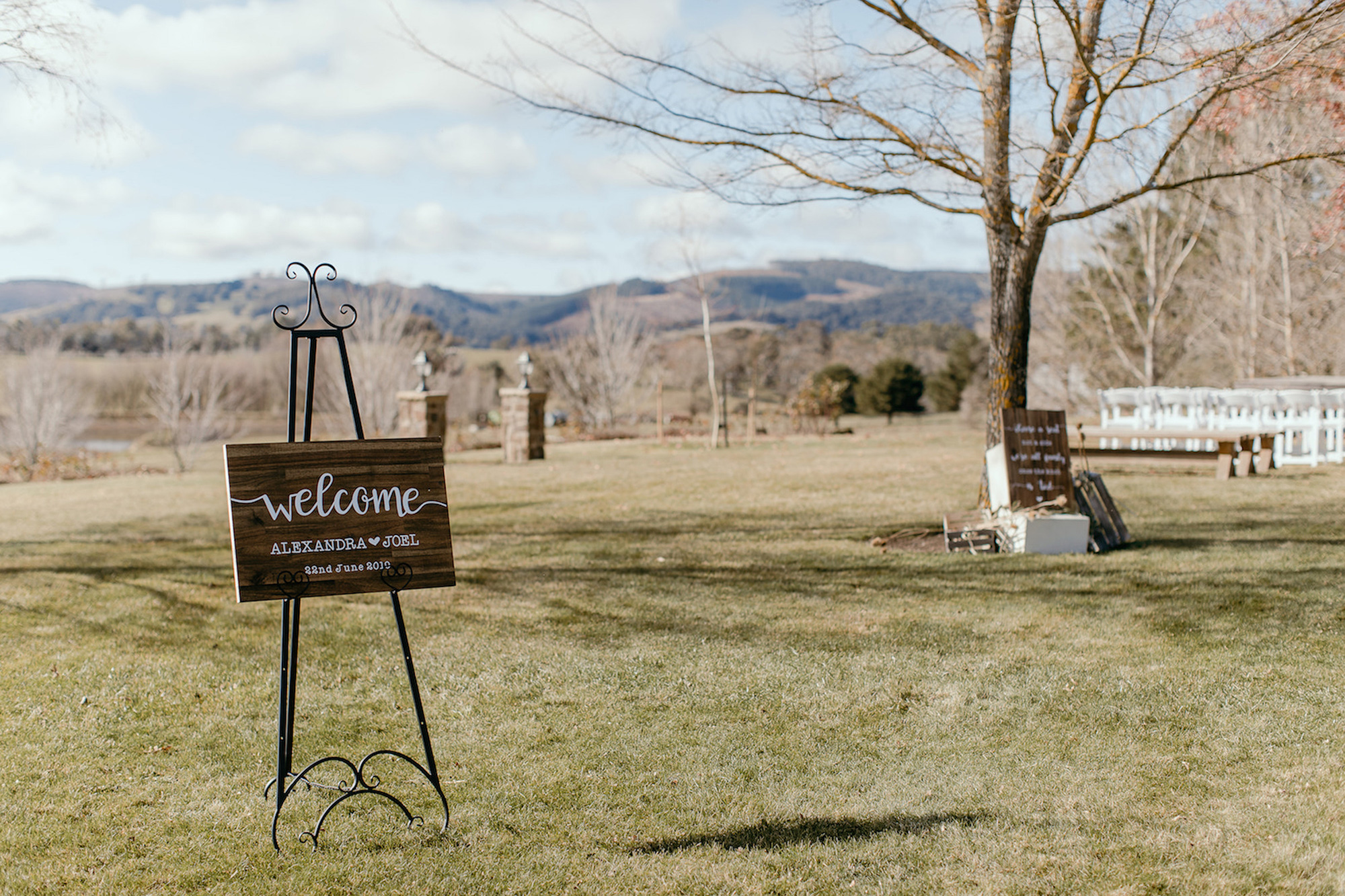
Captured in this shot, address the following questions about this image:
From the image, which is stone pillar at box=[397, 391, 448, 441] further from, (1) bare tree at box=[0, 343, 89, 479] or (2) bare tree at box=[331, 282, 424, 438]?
(1) bare tree at box=[0, 343, 89, 479]

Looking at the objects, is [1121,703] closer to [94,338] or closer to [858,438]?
[858,438]

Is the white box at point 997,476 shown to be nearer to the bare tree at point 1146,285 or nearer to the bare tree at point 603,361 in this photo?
the bare tree at point 1146,285

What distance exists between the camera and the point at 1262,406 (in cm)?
1303

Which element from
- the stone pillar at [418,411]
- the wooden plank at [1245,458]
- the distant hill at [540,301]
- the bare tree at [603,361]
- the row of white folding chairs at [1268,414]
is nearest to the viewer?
the wooden plank at [1245,458]

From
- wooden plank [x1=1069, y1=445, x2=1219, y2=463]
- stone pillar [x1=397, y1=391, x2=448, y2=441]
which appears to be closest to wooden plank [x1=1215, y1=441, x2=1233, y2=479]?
wooden plank [x1=1069, y1=445, x2=1219, y2=463]

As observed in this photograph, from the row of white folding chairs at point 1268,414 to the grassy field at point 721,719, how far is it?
17.1 feet

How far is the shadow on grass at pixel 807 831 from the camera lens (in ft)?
10.5

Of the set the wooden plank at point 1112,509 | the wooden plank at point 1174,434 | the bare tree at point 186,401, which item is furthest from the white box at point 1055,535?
the bare tree at point 186,401

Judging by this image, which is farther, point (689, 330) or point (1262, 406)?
point (689, 330)

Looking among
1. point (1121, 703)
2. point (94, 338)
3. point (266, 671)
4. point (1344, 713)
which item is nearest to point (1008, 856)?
point (1121, 703)

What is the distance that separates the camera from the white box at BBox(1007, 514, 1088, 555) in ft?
23.9

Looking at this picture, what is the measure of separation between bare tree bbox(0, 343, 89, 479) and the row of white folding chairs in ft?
89.2

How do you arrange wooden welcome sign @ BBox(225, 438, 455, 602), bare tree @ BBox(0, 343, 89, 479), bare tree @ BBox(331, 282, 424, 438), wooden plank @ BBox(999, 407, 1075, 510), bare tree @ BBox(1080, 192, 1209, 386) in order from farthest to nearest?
bare tree @ BBox(0, 343, 89, 479)
bare tree @ BBox(331, 282, 424, 438)
bare tree @ BBox(1080, 192, 1209, 386)
wooden plank @ BBox(999, 407, 1075, 510)
wooden welcome sign @ BBox(225, 438, 455, 602)

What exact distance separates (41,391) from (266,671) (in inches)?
1138
